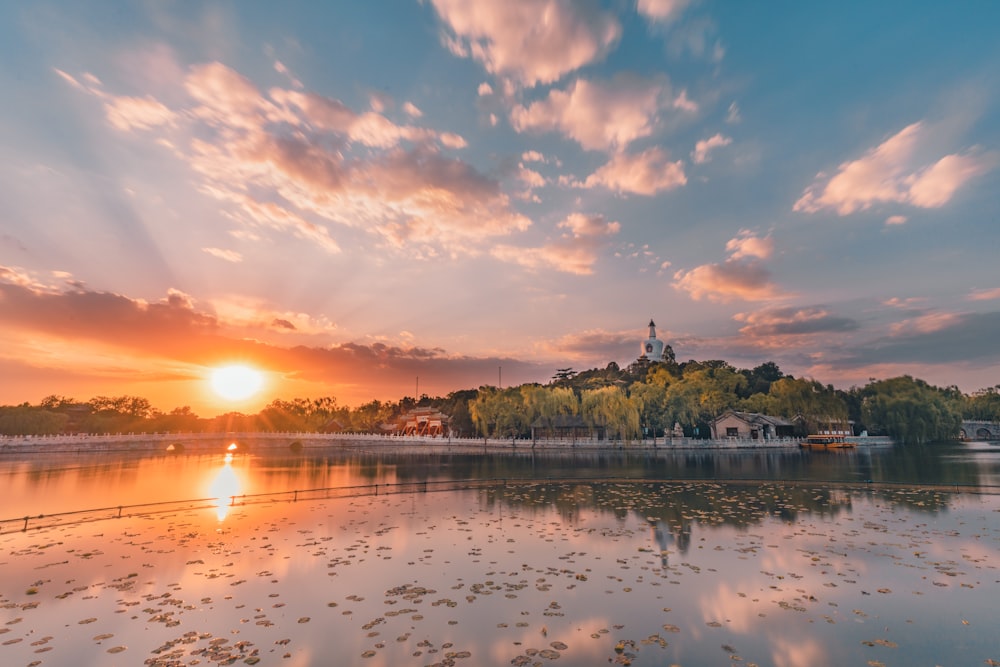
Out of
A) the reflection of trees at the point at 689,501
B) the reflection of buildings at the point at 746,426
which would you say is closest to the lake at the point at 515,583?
the reflection of trees at the point at 689,501

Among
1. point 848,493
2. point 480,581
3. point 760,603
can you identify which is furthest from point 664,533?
point 848,493

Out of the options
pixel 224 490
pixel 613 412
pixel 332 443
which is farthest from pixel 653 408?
pixel 332 443

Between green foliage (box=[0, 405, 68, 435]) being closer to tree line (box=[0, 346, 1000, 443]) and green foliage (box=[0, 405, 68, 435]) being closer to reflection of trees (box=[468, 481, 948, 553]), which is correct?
tree line (box=[0, 346, 1000, 443])

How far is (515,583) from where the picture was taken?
10734 mm

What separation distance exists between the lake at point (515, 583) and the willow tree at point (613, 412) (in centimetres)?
4834

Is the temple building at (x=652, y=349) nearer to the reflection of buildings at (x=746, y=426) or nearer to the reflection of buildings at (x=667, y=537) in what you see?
the reflection of buildings at (x=746, y=426)

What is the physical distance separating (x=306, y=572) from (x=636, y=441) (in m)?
65.2

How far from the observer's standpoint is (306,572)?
11.9 m

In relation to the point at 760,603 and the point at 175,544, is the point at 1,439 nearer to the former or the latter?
the point at 175,544

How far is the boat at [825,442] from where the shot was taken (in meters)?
64.5

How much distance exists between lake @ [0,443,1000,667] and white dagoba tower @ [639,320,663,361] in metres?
140

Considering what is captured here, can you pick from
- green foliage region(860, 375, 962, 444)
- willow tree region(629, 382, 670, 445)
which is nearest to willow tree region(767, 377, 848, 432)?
green foliage region(860, 375, 962, 444)

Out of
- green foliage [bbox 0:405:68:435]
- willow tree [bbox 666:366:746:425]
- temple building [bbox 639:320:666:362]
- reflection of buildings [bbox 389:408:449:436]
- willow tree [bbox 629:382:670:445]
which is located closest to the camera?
willow tree [bbox 629:382:670:445]

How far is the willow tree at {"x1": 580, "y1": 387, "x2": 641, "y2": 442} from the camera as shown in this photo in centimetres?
7006
